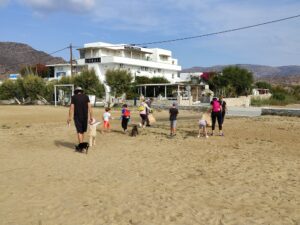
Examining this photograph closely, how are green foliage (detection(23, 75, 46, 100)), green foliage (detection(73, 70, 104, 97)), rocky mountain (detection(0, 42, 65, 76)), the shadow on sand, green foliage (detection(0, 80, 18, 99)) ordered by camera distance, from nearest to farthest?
1. the shadow on sand
2. green foliage (detection(73, 70, 104, 97))
3. green foliage (detection(23, 75, 46, 100))
4. green foliage (detection(0, 80, 18, 99))
5. rocky mountain (detection(0, 42, 65, 76))

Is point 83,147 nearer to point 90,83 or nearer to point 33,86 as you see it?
point 90,83

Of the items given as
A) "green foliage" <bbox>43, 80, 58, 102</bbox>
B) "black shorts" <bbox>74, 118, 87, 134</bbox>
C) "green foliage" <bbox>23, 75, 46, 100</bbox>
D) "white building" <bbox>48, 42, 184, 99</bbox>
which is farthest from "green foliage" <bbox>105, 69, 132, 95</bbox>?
"black shorts" <bbox>74, 118, 87, 134</bbox>

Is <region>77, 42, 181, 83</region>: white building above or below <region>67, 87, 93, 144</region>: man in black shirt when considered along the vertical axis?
above

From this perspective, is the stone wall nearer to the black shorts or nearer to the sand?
the sand

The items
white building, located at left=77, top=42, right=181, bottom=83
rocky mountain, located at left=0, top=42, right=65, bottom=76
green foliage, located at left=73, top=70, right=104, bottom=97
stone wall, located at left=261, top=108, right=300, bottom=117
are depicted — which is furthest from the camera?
rocky mountain, located at left=0, top=42, right=65, bottom=76

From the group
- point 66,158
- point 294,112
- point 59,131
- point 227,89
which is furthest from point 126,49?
point 66,158

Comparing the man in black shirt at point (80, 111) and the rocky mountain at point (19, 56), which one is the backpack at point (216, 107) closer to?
the man in black shirt at point (80, 111)

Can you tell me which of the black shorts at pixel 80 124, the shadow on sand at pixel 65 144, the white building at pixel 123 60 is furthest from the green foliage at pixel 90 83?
the black shorts at pixel 80 124

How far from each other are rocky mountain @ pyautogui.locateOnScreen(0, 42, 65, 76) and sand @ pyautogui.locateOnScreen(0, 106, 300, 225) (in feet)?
505

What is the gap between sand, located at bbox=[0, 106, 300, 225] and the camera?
17.7ft

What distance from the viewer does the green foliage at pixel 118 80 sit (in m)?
43.8

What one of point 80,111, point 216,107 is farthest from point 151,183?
point 216,107

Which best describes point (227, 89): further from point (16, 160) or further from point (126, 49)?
point (16, 160)

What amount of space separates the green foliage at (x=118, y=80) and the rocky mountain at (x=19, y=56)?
399 feet
